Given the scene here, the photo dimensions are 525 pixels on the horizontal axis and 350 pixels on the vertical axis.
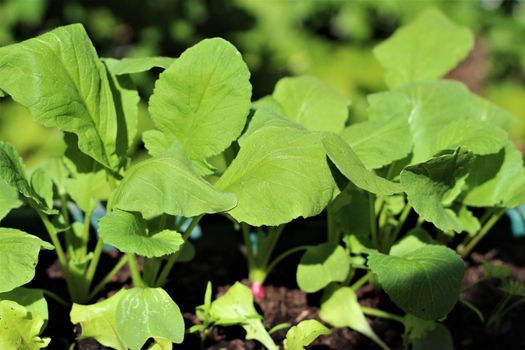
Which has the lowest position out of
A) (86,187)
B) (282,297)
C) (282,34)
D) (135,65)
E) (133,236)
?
(282,34)

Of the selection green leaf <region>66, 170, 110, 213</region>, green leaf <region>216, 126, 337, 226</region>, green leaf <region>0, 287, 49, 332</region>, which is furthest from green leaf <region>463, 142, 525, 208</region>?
green leaf <region>0, 287, 49, 332</region>

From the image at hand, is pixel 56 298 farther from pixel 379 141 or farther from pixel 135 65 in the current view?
pixel 379 141

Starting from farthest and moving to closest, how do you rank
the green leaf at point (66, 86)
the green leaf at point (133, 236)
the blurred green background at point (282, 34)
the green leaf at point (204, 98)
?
the blurred green background at point (282, 34) → the green leaf at point (204, 98) → the green leaf at point (66, 86) → the green leaf at point (133, 236)

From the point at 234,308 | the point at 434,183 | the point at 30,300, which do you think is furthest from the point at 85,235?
the point at 434,183

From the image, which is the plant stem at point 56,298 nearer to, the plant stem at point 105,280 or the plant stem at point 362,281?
the plant stem at point 105,280

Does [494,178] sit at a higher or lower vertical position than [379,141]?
lower

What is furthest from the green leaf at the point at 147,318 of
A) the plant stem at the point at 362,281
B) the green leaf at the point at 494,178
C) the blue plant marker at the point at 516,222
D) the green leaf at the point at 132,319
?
the blue plant marker at the point at 516,222
